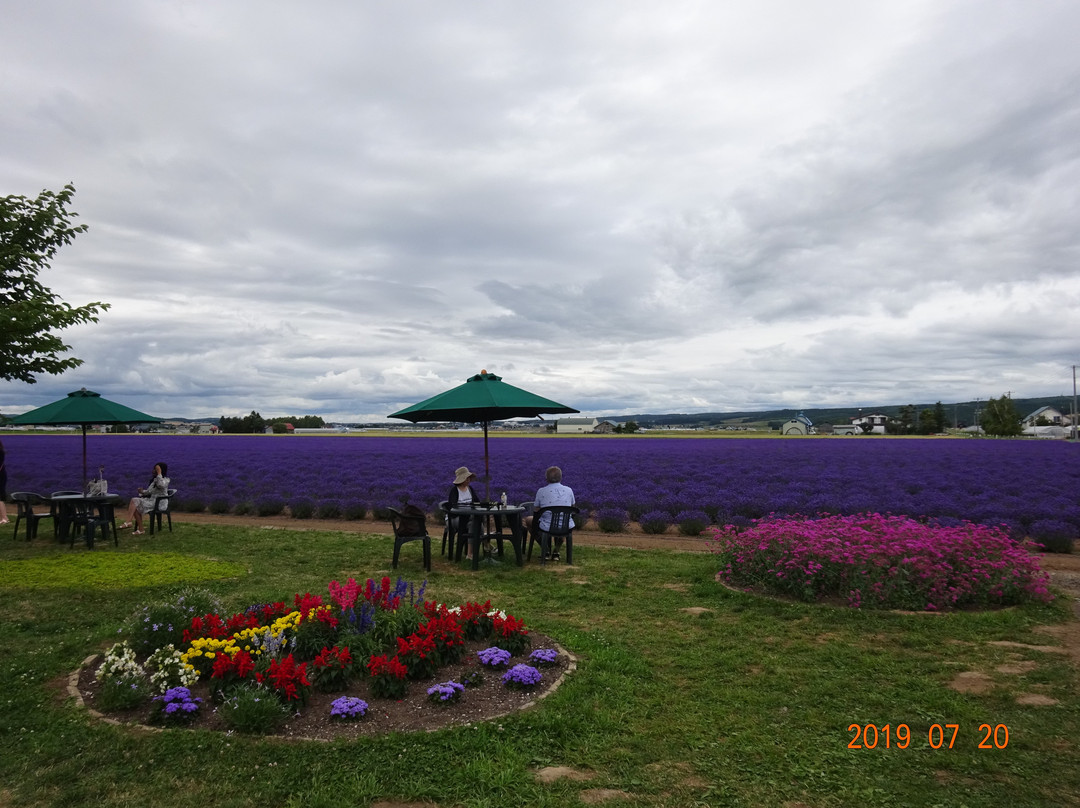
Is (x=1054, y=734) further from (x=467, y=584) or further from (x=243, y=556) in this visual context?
(x=243, y=556)

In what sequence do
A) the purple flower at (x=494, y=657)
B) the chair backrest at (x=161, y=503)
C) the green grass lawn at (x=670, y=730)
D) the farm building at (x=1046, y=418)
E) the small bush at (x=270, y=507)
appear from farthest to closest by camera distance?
the farm building at (x=1046, y=418)
the small bush at (x=270, y=507)
the chair backrest at (x=161, y=503)
the purple flower at (x=494, y=657)
the green grass lawn at (x=670, y=730)

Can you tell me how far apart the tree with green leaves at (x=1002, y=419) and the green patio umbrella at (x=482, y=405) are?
77052mm

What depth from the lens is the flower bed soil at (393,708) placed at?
12.6ft

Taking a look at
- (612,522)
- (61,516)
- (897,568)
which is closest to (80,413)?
(61,516)

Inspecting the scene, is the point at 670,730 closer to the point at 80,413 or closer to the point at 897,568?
the point at 897,568

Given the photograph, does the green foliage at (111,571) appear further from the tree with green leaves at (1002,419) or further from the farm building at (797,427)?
the tree with green leaves at (1002,419)

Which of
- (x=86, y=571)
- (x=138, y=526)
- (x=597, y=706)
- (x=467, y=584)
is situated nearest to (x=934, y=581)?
(x=597, y=706)

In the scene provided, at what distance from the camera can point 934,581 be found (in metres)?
6.49

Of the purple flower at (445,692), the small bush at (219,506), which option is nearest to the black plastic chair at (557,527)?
the purple flower at (445,692)

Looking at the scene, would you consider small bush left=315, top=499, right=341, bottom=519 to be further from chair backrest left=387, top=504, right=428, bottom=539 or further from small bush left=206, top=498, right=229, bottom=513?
chair backrest left=387, top=504, right=428, bottom=539

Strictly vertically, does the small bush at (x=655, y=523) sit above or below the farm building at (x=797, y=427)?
below

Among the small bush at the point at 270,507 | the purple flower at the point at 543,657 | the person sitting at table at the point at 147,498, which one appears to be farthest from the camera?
the small bush at the point at 270,507

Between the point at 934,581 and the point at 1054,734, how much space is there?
2.96 meters

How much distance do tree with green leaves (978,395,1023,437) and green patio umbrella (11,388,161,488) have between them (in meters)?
80.3
